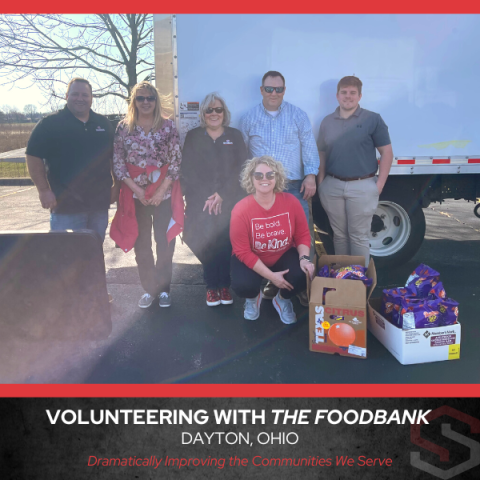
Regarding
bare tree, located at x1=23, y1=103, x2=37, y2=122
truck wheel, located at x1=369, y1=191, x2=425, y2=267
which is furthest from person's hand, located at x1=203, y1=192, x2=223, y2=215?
bare tree, located at x1=23, y1=103, x2=37, y2=122

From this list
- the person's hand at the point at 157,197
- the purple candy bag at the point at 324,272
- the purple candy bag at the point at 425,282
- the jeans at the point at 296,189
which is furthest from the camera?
the jeans at the point at 296,189

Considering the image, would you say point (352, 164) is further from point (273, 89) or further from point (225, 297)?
point (225, 297)

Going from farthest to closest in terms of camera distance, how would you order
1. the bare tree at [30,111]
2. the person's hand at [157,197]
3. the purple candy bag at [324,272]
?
1. the bare tree at [30,111]
2. the person's hand at [157,197]
3. the purple candy bag at [324,272]

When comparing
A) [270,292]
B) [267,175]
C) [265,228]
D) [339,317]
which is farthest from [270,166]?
[270,292]

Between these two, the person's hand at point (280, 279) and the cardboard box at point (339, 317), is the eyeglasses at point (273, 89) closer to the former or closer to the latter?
the person's hand at point (280, 279)

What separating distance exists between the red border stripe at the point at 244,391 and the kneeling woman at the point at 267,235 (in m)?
0.85

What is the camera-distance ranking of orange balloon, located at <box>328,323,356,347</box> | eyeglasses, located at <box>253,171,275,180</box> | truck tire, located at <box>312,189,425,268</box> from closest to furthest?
orange balloon, located at <box>328,323,356,347</box> → eyeglasses, located at <box>253,171,275,180</box> → truck tire, located at <box>312,189,425,268</box>

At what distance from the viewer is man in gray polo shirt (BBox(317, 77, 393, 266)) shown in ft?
12.0

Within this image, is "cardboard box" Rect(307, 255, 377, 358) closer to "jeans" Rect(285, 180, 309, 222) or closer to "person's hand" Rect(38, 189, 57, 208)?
"jeans" Rect(285, 180, 309, 222)

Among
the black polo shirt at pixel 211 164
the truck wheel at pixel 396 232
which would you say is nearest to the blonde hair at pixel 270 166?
the black polo shirt at pixel 211 164

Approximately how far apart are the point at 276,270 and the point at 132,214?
4.16ft

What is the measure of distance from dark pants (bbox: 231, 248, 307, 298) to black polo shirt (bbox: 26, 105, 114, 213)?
1.21 m

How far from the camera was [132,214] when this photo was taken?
12.0 ft

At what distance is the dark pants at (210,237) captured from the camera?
378 cm
